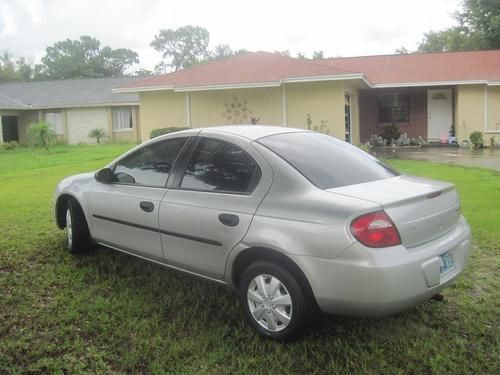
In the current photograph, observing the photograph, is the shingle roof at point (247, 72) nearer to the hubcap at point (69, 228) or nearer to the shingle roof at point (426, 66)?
the shingle roof at point (426, 66)

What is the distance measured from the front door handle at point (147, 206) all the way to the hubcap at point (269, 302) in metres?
1.22

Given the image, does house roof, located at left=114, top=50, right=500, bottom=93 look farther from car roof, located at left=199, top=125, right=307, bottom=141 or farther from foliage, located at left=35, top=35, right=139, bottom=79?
foliage, located at left=35, top=35, right=139, bottom=79

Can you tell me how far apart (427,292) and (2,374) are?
9.16 ft

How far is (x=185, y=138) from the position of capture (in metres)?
4.32

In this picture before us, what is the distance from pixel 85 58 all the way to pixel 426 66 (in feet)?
174

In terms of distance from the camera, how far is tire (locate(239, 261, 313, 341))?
3223 mm

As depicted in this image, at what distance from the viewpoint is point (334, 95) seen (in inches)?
667

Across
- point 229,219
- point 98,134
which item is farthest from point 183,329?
point 98,134

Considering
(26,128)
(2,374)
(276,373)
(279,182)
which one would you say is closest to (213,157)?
(279,182)

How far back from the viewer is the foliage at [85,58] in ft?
197

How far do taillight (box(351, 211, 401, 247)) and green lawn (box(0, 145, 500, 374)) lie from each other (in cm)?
80

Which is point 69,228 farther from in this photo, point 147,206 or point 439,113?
point 439,113

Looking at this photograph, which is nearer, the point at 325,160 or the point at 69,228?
the point at 325,160

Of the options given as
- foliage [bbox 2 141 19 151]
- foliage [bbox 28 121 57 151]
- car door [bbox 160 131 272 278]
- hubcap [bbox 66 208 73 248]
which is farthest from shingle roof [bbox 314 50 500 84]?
car door [bbox 160 131 272 278]
